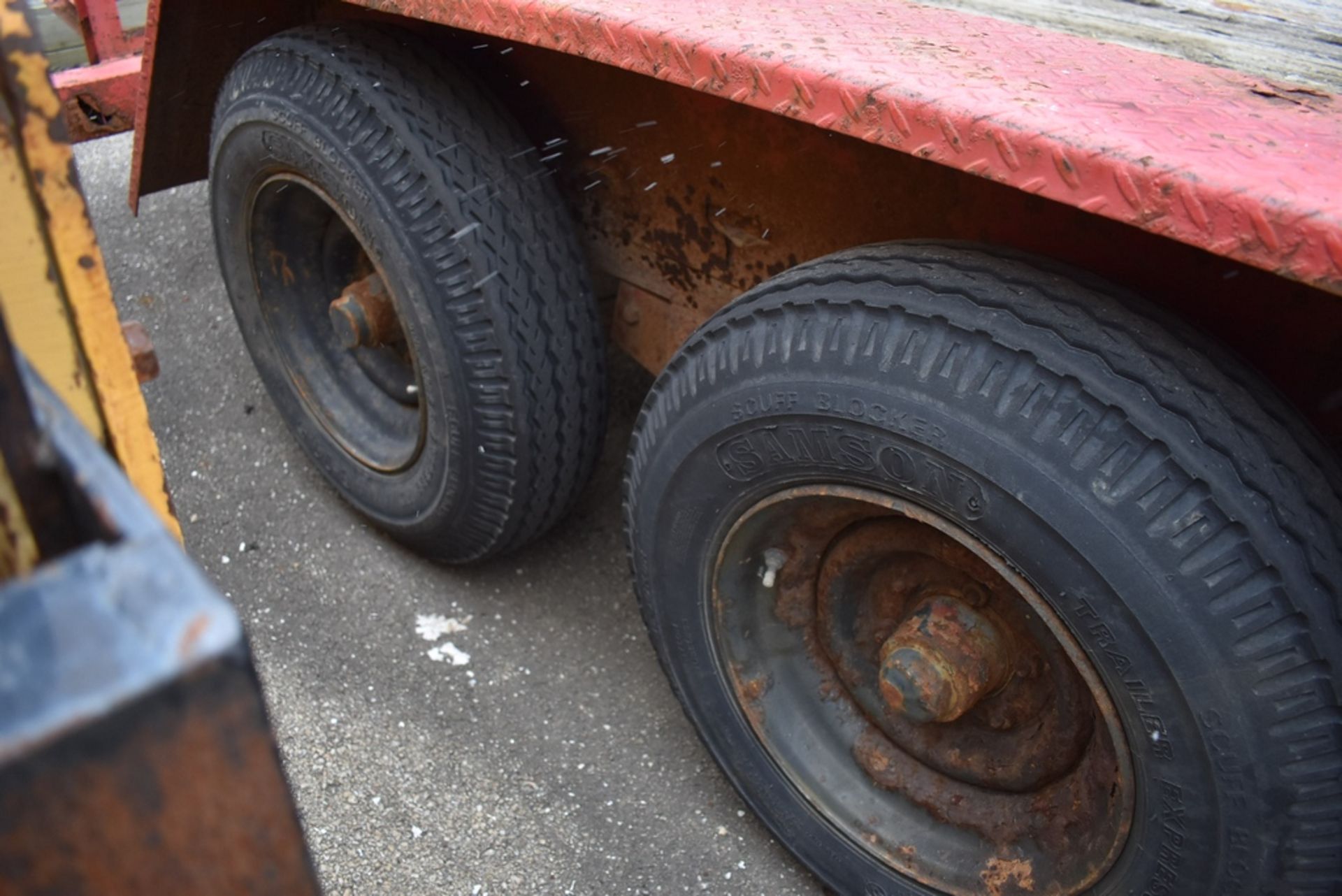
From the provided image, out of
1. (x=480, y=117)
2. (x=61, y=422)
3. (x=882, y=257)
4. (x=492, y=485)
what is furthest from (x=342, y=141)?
(x=61, y=422)

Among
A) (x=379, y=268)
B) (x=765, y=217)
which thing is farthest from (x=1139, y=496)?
(x=379, y=268)

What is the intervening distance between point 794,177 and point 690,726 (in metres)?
1.03

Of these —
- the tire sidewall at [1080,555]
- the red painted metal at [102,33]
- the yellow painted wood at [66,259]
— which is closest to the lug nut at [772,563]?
the tire sidewall at [1080,555]

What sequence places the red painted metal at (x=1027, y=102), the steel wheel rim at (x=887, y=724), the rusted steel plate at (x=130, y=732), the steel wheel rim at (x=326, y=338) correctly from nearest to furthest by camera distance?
the rusted steel plate at (x=130, y=732)
the red painted metal at (x=1027, y=102)
the steel wheel rim at (x=887, y=724)
the steel wheel rim at (x=326, y=338)

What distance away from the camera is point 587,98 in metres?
1.92

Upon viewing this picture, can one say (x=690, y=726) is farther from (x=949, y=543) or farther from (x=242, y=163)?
(x=242, y=163)

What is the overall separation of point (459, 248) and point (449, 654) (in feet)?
2.75

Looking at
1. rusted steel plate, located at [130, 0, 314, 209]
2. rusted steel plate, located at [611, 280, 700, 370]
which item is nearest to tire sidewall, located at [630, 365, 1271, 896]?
rusted steel plate, located at [611, 280, 700, 370]

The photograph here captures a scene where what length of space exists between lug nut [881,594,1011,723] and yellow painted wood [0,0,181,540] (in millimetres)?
973

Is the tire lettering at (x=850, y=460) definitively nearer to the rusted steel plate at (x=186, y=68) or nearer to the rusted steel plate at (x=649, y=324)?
the rusted steel plate at (x=649, y=324)

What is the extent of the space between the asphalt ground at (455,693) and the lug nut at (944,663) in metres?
0.49

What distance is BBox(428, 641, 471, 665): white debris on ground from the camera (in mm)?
2211

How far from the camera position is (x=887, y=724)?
1.71 metres

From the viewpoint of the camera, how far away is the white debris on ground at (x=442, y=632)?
2.21m
